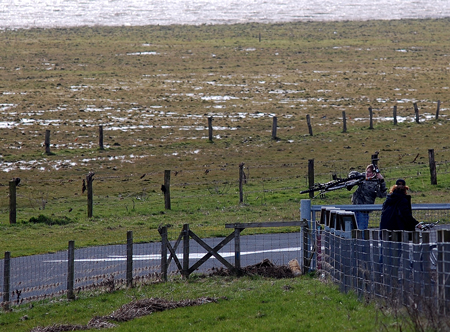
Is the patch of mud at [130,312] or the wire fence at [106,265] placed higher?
the wire fence at [106,265]

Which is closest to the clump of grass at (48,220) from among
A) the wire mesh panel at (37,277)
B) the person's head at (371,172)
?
the wire mesh panel at (37,277)

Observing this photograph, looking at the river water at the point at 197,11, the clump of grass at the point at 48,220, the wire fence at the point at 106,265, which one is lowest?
the wire fence at the point at 106,265

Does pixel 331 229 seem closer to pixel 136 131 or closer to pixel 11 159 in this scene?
pixel 11 159

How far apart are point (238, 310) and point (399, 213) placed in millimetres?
2838

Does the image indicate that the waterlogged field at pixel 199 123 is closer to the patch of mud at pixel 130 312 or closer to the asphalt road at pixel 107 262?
the asphalt road at pixel 107 262

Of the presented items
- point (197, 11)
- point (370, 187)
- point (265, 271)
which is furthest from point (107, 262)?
point (197, 11)

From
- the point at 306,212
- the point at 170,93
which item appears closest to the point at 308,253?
the point at 306,212

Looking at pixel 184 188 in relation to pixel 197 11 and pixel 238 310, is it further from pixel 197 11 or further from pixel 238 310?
pixel 197 11

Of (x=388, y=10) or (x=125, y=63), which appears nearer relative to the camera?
(x=125, y=63)

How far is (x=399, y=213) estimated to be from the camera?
10867mm

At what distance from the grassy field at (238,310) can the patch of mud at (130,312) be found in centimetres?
19

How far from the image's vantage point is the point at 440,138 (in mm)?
41625

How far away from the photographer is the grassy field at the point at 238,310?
8984 mm

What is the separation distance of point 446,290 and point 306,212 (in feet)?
20.3
